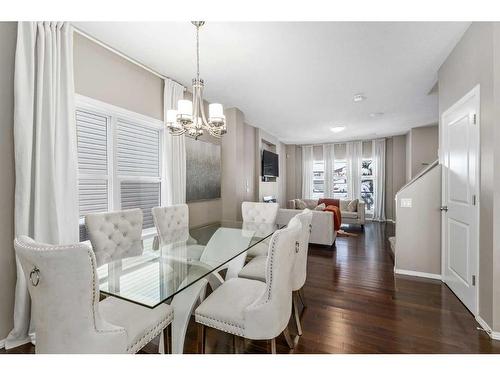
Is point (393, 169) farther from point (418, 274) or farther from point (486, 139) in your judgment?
point (486, 139)

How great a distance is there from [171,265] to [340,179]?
724cm

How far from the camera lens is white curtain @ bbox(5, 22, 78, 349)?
1697 mm

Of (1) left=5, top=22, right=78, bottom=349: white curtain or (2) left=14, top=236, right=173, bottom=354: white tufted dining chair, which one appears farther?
(1) left=5, top=22, right=78, bottom=349: white curtain

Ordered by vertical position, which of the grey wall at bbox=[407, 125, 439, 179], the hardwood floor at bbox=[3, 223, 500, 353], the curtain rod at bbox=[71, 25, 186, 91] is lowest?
the hardwood floor at bbox=[3, 223, 500, 353]

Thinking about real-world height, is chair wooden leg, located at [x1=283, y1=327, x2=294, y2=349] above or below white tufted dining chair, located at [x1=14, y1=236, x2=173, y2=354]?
below

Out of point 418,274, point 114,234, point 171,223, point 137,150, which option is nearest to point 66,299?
point 114,234

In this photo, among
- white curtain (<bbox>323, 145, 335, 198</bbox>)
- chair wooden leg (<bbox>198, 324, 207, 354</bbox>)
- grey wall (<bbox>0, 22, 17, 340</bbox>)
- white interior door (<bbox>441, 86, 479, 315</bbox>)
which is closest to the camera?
chair wooden leg (<bbox>198, 324, 207, 354</bbox>)

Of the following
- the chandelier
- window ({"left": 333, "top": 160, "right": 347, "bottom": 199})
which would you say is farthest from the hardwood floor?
window ({"left": 333, "top": 160, "right": 347, "bottom": 199})

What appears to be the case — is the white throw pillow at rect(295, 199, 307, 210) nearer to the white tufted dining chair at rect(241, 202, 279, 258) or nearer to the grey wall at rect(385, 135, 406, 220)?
the grey wall at rect(385, 135, 406, 220)

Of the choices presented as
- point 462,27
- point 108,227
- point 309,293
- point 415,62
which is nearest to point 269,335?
point 309,293

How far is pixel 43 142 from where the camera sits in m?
1.83

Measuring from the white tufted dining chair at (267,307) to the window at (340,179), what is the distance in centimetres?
688

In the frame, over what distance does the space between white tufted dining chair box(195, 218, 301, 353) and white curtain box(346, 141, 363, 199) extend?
268 inches

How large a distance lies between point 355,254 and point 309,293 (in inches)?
71.2
